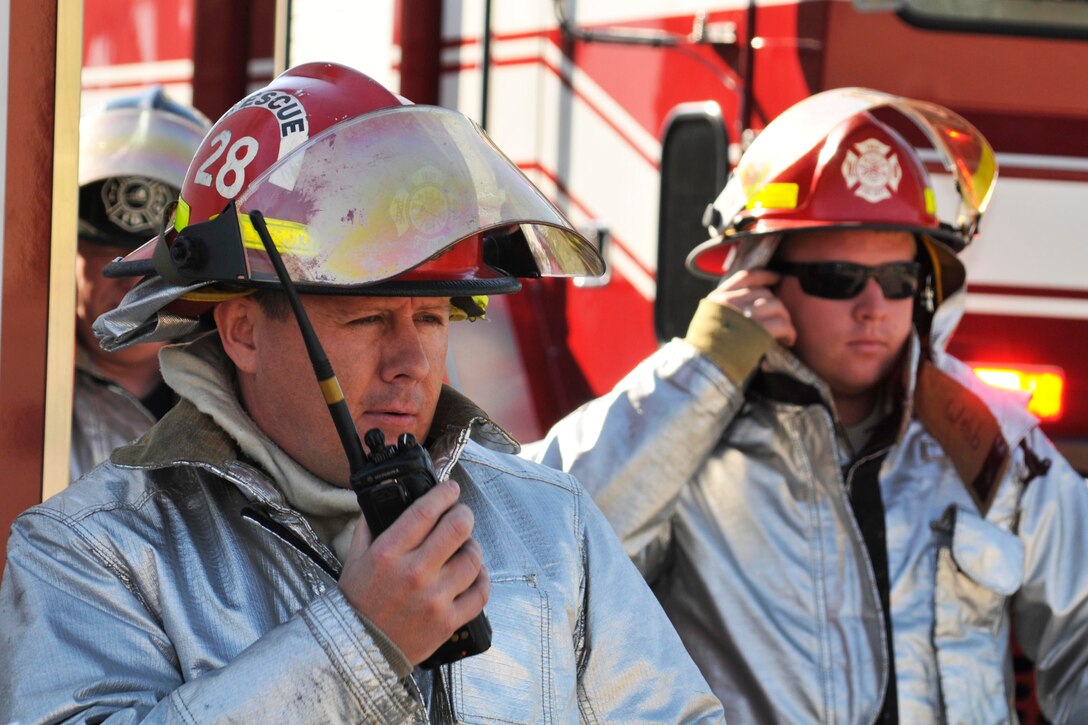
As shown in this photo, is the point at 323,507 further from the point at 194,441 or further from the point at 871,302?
the point at 871,302

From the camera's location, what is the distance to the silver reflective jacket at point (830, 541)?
3.01 meters

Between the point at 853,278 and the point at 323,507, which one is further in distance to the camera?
the point at 853,278

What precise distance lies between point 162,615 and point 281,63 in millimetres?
2927

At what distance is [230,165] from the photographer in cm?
192

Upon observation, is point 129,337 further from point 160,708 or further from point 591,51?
point 591,51

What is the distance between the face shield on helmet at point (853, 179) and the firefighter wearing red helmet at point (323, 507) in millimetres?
1392

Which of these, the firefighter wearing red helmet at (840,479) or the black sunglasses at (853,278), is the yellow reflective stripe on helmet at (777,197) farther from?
the black sunglasses at (853,278)

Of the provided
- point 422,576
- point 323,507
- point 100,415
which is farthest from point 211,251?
point 100,415

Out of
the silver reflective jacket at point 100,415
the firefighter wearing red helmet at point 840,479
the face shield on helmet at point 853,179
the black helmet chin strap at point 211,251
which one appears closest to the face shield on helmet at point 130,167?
the silver reflective jacket at point 100,415

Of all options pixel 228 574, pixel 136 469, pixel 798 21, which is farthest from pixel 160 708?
pixel 798 21

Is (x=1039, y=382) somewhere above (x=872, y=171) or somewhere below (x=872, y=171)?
below

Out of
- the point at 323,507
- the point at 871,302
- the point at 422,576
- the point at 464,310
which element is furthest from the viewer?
the point at 871,302

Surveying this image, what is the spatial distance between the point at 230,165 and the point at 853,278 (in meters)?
1.69

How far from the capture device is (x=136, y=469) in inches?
75.7
